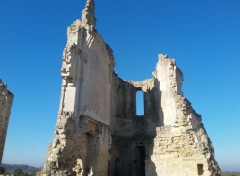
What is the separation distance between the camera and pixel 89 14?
15234 mm

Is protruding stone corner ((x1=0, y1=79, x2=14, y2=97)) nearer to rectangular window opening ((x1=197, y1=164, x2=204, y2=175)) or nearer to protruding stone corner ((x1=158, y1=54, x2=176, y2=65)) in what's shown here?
protruding stone corner ((x1=158, y1=54, x2=176, y2=65))

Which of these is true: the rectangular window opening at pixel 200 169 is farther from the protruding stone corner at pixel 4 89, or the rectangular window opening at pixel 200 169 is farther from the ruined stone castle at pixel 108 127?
the protruding stone corner at pixel 4 89

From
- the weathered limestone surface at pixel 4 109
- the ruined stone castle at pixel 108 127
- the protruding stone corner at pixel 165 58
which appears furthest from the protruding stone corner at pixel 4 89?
the protruding stone corner at pixel 165 58

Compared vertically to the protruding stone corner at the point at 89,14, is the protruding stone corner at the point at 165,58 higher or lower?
lower

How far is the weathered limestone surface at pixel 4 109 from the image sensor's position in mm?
17359

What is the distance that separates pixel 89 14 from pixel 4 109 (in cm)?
897

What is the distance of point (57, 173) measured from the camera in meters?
9.32

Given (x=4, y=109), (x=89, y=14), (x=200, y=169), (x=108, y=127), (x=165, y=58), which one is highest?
(x=89, y=14)

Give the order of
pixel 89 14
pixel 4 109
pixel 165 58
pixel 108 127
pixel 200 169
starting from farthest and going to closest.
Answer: pixel 4 109 → pixel 165 58 → pixel 89 14 → pixel 108 127 → pixel 200 169

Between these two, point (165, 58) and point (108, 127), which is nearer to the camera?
point (108, 127)

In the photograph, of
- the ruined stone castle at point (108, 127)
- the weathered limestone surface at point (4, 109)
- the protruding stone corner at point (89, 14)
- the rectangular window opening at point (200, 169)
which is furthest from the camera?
the weathered limestone surface at point (4, 109)

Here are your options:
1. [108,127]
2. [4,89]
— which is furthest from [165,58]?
[4,89]

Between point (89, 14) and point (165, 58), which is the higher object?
point (89, 14)

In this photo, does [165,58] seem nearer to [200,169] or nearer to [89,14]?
[89,14]
